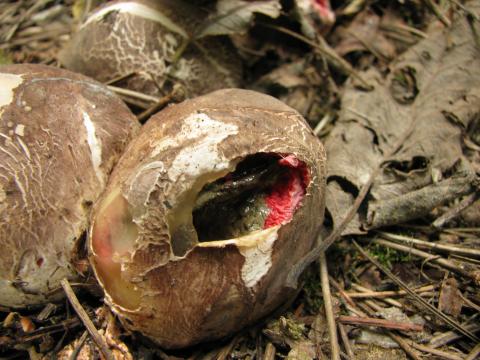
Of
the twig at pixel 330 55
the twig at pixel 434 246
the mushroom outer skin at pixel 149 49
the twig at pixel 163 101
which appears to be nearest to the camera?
the twig at pixel 434 246

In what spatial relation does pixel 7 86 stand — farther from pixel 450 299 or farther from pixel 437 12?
pixel 437 12

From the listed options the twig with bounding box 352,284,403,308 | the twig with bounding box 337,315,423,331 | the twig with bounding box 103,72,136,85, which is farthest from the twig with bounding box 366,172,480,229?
the twig with bounding box 103,72,136,85

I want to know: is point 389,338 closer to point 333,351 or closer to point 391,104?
point 333,351

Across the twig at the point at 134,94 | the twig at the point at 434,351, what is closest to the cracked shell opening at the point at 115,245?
the twig at the point at 134,94

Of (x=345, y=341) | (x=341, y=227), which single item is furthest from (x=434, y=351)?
(x=341, y=227)

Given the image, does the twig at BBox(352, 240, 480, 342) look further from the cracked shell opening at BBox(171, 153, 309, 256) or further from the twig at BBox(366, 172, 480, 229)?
the cracked shell opening at BBox(171, 153, 309, 256)

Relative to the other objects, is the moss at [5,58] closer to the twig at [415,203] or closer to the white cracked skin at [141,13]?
the white cracked skin at [141,13]
